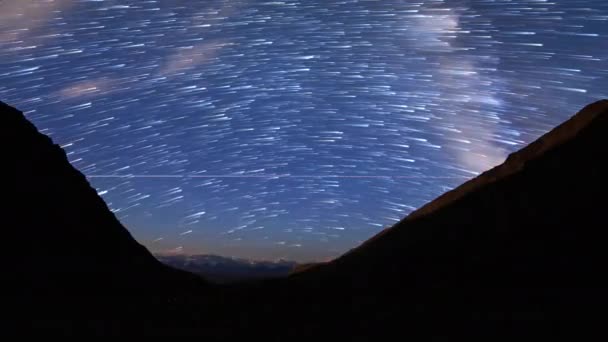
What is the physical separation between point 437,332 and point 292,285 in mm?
19943

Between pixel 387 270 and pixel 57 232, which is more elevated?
pixel 57 232

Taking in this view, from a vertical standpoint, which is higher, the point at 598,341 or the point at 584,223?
the point at 598,341

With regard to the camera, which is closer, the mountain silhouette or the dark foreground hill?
the dark foreground hill

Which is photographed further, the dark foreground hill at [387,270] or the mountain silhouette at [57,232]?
the mountain silhouette at [57,232]

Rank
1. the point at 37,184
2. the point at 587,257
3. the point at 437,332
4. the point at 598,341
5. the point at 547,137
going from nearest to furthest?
1. the point at 598,341
2. the point at 437,332
3. the point at 587,257
4. the point at 37,184
5. the point at 547,137

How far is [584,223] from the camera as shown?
115 ft

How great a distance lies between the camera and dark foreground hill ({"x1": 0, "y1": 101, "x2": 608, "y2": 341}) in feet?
61.3

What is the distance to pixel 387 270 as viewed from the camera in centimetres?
Answer: 3569

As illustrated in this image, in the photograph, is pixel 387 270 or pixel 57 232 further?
pixel 57 232

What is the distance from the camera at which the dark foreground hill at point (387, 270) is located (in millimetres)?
18672

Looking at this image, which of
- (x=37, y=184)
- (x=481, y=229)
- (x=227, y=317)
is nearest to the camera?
(x=227, y=317)

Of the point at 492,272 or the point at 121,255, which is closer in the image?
the point at 492,272

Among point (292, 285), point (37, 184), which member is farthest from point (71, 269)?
point (292, 285)

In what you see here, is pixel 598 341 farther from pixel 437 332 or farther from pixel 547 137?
pixel 547 137
